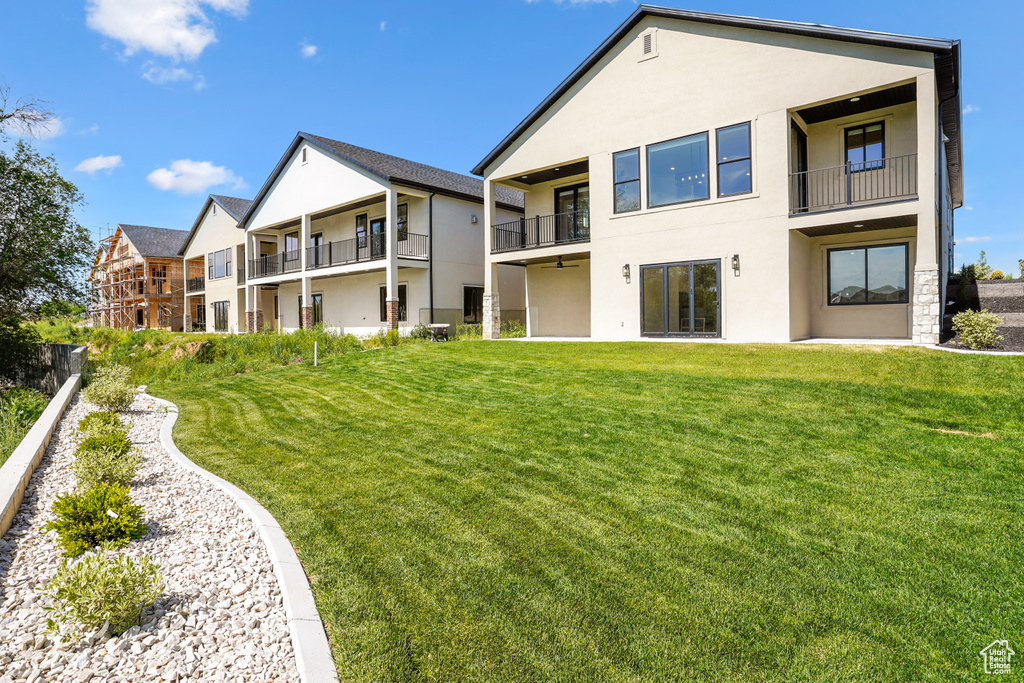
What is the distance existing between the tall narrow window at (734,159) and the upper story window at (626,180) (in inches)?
88.9

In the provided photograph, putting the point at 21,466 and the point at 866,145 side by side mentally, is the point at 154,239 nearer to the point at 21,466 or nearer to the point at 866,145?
the point at 21,466

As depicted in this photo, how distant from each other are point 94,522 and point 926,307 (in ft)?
45.6

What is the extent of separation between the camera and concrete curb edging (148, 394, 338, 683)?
2531mm

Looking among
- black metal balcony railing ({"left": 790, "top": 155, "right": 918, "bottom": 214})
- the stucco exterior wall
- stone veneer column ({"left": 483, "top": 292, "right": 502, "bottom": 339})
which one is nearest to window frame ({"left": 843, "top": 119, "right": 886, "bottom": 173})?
black metal balcony railing ({"left": 790, "top": 155, "right": 918, "bottom": 214})

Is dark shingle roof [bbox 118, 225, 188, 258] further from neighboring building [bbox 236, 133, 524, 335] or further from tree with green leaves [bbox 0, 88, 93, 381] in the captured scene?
tree with green leaves [bbox 0, 88, 93, 381]

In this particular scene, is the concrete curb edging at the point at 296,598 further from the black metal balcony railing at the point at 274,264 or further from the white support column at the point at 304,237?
the black metal balcony railing at the point at 274,264

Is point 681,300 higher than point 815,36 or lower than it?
lower

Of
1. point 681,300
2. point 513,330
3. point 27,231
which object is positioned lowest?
point 513,330

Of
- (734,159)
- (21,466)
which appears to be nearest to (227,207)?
(734,159)

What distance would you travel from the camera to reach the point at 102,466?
16.4 ft

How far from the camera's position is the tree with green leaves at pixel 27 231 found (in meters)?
13.5

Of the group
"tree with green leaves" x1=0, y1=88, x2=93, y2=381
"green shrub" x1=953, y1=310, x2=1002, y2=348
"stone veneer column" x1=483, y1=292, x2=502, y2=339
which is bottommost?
"green shrub" x1=953, y1=310, x2=1002, y2=348

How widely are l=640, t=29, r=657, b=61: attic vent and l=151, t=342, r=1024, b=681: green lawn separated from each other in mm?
10030

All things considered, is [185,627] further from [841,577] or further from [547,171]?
[547,171]
